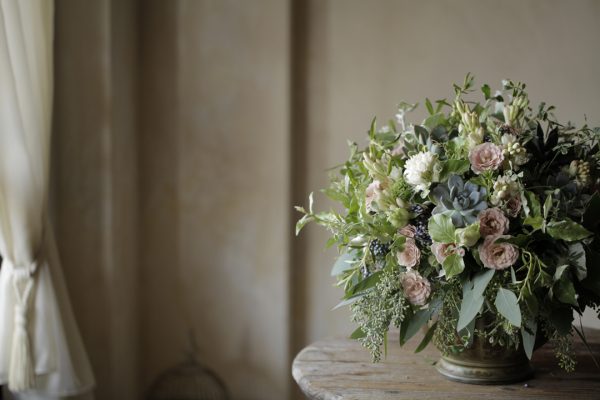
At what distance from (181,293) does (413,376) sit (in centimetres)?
167

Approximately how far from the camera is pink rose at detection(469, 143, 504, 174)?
149cm

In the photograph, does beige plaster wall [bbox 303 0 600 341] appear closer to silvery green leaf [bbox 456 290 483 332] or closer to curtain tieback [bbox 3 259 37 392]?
curtain tieback [bbox 3 259 37 392]

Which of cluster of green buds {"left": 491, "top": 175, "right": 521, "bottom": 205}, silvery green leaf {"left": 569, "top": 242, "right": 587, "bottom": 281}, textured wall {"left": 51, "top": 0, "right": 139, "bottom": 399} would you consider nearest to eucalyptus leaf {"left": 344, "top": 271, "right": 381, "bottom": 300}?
cluster of green buds {"left": 491, "top": 175, "right": 521, "bottom": 205}

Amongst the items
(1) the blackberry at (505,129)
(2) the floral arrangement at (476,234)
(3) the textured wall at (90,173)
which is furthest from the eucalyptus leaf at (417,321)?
(3) the textured wall at (90,173)

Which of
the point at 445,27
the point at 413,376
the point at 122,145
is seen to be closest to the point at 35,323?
the point at 122,145

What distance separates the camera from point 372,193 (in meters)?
1.61

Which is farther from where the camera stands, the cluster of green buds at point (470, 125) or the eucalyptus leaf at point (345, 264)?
the eucalyptus leaf at point (345, 264)

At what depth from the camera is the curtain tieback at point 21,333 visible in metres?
→ 2.26

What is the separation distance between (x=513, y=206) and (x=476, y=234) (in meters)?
0.12

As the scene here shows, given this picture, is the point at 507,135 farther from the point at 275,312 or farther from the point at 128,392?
the point at 128,392

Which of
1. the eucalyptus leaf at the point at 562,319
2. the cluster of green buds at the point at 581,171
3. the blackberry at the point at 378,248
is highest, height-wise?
the cluster of green buds at the point at 581,171

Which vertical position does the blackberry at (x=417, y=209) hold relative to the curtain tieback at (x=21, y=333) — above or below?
above

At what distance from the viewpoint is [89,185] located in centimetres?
292

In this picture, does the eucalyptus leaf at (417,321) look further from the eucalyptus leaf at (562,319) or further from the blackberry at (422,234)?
the eucalyptus leaf at (562,319)
